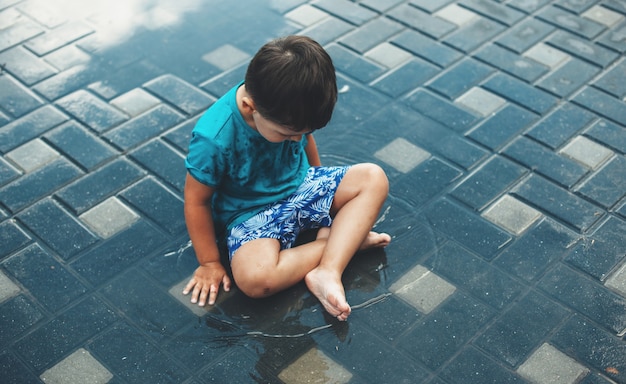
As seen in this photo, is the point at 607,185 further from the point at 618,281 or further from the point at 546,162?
the point at 618,281

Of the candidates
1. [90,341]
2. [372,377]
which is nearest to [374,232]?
[372,377]

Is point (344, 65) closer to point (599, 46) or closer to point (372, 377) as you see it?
point (599, 46)

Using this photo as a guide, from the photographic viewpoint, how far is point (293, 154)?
2.86 metres

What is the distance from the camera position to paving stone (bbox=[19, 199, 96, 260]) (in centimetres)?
300

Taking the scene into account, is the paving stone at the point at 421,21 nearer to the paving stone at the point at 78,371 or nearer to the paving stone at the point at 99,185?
the paving stone at the point at 99,185

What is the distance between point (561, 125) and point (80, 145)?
7.22ft

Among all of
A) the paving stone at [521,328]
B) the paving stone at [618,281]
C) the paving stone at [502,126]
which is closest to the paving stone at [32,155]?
the paving stone at [502,126]

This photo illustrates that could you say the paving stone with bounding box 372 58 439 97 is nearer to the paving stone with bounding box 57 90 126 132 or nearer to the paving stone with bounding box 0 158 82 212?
the paving stone with bounding box 57 90 126 132

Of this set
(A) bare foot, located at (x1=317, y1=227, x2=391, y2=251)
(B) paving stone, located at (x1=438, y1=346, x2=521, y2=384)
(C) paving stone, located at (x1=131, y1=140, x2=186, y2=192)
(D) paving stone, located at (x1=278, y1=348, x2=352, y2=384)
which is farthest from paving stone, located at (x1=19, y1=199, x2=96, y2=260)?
(B) paving stone, located at (x1=438, y1=346, x2=521, y2=384)

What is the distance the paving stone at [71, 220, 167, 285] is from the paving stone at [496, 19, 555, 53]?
7.18ft

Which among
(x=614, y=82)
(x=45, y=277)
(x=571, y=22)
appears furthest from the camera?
(x=571, y=22)

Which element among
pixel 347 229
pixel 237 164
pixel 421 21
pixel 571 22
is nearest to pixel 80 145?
pixel 237 164

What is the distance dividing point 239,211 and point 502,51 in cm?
194

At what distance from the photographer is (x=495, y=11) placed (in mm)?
4410
